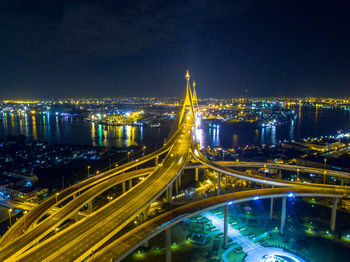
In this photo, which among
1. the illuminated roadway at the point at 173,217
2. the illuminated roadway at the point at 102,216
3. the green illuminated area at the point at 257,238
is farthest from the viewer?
the green illuminated area at the point at 257,238

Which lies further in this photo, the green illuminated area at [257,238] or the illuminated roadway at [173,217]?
the green illuminated area at [257,238]

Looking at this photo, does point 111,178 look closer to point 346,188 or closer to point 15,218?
point 15,218

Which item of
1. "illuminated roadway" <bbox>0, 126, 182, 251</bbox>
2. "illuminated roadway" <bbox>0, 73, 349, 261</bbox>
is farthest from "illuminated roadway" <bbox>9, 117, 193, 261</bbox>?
"illuminated roadway" <bbox>0, 126, 182, 251</bbox>

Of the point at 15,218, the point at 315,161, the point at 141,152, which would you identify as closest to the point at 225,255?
the point at 15,218

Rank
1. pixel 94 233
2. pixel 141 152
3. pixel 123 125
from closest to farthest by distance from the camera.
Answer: pixel 94 233
pixel 141 152
pixel 123 125

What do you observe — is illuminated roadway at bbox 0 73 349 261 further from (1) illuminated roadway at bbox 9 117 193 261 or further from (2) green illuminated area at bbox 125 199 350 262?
(2) green illuminated area at bbox 125 199 350 262

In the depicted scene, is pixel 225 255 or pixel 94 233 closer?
pixel 94 233

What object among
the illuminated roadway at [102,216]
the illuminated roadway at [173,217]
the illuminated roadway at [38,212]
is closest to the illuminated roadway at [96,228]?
the illuminated roadway at [102,216]

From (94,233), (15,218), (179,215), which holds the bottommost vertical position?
(15,218)

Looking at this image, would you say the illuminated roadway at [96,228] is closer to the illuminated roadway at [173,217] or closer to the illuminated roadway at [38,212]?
the illuminated roadway at [173,217]
